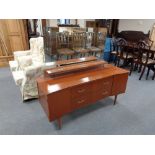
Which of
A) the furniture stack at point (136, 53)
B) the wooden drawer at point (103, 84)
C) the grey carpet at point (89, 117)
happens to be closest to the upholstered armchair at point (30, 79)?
the grey carpet at point (89, 117)

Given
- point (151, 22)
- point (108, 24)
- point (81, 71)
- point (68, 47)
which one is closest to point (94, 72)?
point (81, 71)

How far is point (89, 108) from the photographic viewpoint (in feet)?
7.37

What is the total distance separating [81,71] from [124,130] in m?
1.03

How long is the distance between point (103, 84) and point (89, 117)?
→ 58cm

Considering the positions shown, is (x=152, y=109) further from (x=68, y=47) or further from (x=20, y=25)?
(x=20, y=25)

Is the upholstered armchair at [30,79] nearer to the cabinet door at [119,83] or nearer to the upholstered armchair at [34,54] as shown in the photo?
the upholstered armchair at [34,54]

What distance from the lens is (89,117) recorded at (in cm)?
205

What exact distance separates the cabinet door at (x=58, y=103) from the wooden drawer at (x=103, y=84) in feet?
1.43

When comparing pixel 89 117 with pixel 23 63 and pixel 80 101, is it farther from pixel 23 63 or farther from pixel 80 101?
pixel 23 63

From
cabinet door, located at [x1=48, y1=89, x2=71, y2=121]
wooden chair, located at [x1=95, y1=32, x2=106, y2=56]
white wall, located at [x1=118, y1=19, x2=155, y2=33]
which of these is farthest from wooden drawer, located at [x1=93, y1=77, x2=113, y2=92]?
white wall, located at [x1=118, y1=19, x2=155, y2=33]

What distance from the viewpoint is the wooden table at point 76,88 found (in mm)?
1553

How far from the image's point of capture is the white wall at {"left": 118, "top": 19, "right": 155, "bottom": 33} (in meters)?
5.15

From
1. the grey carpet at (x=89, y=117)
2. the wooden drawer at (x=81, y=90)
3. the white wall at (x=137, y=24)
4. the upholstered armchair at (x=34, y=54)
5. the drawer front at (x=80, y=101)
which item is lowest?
the grey carpet at (x=89, y=117)

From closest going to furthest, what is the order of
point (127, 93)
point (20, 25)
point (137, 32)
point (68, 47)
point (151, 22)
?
1. point (127, 93)
2. point (20, 25)
3. point (68, 47)
4. point (151, 22)
5. point (137, 32)
